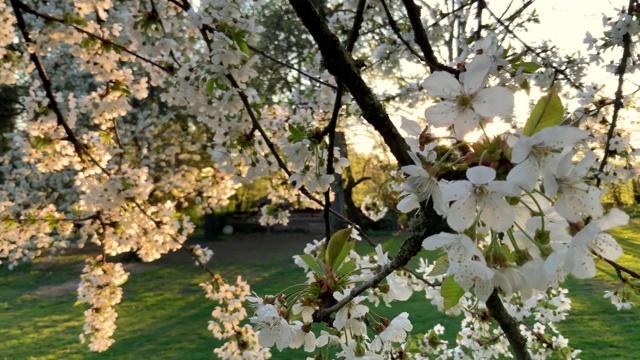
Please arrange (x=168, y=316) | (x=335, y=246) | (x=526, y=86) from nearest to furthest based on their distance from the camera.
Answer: (x=335, y=246)
(x=526, y=86)
(x=168, y=316)

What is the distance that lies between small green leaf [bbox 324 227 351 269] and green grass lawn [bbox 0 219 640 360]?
3356 millimetres

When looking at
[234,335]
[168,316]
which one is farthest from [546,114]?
[168,316]

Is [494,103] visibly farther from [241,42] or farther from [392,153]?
[241,42]

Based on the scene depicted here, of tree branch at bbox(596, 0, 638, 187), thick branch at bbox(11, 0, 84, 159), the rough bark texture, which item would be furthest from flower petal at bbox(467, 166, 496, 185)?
thick branch at bbox(11, 0, 84, 159)

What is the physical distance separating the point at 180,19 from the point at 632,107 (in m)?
2.19

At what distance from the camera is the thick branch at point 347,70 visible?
2.48 ft

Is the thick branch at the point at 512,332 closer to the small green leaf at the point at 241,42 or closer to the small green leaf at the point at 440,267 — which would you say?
the small green leaf at the point at 440,267

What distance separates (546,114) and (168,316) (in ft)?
20.5

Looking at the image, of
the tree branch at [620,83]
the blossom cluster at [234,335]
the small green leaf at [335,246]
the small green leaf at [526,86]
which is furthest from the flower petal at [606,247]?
the blossom cluster at [234,335]

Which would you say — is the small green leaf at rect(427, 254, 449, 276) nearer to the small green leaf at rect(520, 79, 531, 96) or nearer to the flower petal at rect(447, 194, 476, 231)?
the flower petal at rect(447, 194, 476, 231)

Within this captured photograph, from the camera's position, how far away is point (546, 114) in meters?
0.51

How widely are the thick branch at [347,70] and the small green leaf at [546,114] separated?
256mm

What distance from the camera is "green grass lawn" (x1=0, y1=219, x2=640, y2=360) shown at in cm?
456

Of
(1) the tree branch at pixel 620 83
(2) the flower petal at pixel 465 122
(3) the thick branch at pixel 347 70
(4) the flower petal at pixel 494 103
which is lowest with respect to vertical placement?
(2) the flower petal at pixel 465 122
